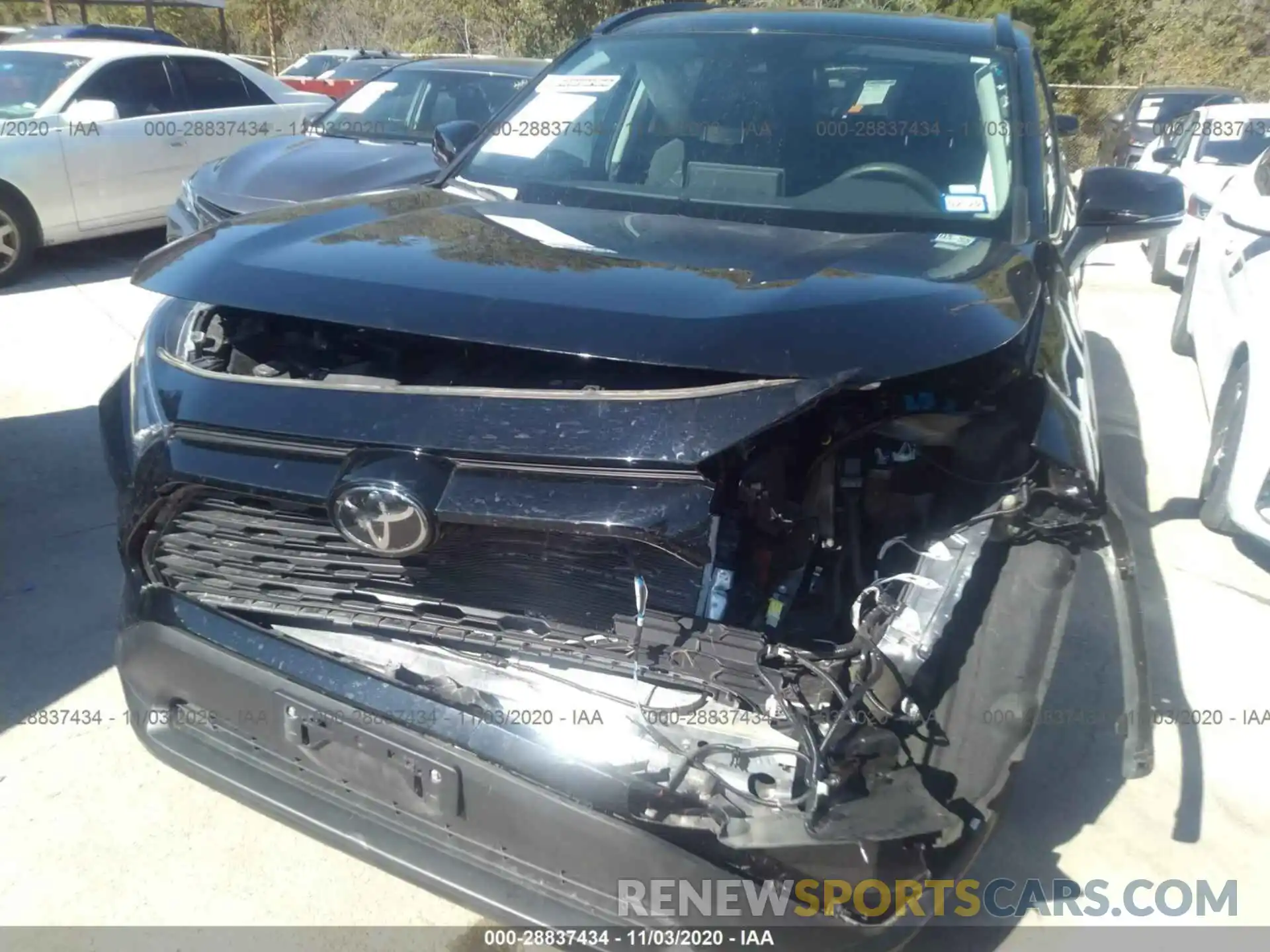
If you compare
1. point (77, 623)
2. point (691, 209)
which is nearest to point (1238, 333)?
point (691, 209)

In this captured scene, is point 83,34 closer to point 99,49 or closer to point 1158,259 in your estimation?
point 99,49

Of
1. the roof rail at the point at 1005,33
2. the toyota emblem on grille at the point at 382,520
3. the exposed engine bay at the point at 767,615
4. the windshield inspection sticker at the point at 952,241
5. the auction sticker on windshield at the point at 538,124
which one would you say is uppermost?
the roof rail at the point at 1005,33

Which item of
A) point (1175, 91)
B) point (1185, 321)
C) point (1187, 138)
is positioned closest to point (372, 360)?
point (1185, 321)

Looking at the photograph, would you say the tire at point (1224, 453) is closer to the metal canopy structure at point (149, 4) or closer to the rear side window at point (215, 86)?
the rear side window at point (215, 86)

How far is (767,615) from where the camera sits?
2029 mm

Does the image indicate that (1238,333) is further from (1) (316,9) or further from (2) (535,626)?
(1) (316,9)

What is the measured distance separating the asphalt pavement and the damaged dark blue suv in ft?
1.60

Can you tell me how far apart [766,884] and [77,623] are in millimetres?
2685

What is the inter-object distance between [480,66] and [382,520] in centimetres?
689

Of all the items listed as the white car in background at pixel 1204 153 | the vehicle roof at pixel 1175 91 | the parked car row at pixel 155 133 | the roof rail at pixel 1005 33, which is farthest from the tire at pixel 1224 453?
the vehicle roof at pixel 1175 91

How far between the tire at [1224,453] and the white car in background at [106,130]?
669 centimetres

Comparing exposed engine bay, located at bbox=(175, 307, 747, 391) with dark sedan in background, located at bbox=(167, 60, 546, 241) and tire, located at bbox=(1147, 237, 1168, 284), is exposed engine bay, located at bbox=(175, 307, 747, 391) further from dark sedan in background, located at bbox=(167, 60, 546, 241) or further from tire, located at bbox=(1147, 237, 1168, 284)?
tire, located at bbox=(1147, 237, 1168, 284)

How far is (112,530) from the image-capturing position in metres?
3.98

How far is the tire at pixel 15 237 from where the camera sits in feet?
23.7
